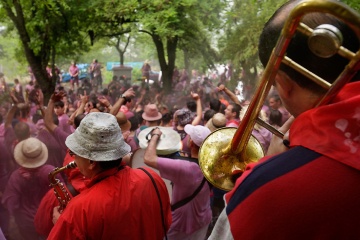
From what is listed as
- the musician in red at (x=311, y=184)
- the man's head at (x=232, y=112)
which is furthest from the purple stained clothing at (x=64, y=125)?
the musician in red at (x=311, y=184)

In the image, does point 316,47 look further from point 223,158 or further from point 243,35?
point 243,35

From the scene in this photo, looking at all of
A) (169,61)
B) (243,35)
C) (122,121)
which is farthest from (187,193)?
(243,35)

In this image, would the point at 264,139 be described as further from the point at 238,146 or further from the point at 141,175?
the point at 238,146

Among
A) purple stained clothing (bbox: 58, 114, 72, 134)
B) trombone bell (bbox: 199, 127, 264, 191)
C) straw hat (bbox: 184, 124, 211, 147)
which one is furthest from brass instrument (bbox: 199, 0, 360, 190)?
purple stained clothing (bbox: 58, 114, 72, 134)

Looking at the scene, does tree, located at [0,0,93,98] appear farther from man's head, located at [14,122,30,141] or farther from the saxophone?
the saxophone

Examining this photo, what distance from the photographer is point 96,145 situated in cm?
232

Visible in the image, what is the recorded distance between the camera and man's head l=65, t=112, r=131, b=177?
2311mm

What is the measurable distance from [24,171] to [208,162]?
7.70 feet

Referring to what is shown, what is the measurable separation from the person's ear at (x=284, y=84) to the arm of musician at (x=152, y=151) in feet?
7.12

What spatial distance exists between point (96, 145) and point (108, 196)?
1.18ft

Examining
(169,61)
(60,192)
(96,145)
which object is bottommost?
(169,61)

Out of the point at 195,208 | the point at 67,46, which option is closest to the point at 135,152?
the point at 195,208

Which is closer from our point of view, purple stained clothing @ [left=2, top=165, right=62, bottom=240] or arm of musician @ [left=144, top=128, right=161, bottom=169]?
arm of musician @ [left=144, top=128, right=161, bottom=169]

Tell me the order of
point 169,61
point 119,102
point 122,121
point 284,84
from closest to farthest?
point 284,84 < point 122,121 < point 119,102 < point 169,61
